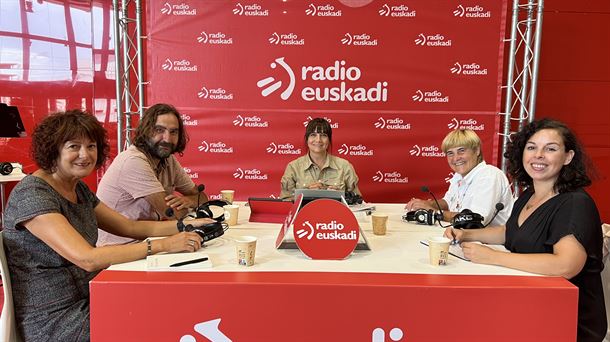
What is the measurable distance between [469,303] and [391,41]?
2.91m

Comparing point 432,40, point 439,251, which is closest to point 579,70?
point 432,40

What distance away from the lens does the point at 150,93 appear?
12.6ft

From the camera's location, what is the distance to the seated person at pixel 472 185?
7.39 ft

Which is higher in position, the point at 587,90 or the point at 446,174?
the point at 587,90

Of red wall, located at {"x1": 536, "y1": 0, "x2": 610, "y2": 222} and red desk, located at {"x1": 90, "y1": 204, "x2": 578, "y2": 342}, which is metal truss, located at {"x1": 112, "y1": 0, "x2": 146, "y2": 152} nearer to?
red desk, located at {"x1": 90, "y1": 204, "x2": 578, "y2": 342}

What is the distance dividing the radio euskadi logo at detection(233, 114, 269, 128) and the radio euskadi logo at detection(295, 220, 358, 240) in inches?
97.6

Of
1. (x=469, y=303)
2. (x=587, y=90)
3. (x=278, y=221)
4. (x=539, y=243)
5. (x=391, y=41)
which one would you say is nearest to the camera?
(x=469, y=303)

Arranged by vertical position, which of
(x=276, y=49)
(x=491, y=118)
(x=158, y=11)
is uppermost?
(x=158, y=11)

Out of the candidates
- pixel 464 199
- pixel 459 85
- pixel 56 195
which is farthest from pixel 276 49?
pixel 56 195

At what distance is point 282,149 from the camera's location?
156 inches

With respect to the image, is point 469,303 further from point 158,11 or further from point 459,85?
point 158,11

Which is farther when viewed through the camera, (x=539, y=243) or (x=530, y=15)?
(x=530, y=15)

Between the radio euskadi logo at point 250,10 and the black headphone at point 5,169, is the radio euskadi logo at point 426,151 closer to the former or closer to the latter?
the radio euskadi logo at point 250,10

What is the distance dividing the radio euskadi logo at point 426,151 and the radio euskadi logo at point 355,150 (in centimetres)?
36
